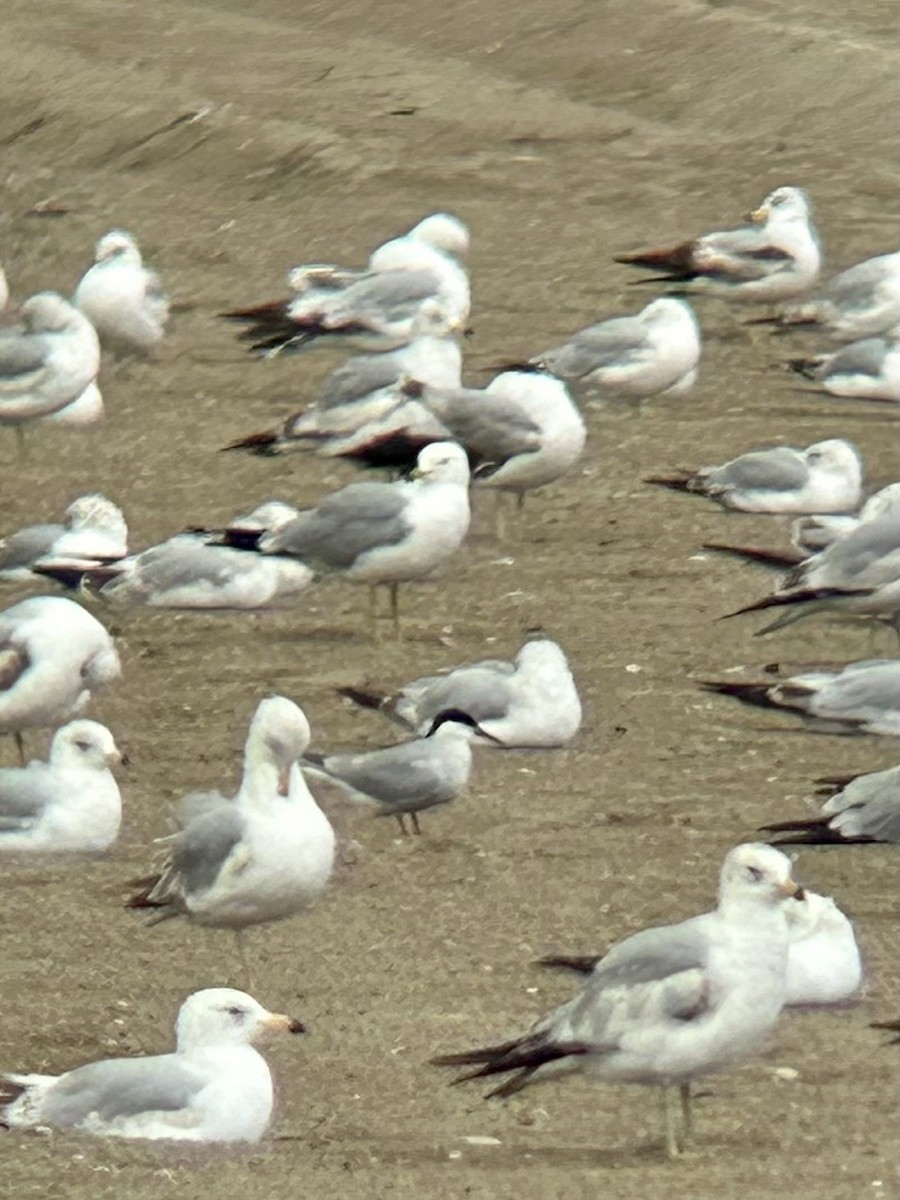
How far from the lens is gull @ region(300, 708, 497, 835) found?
729 cm

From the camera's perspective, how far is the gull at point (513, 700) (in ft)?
25.5

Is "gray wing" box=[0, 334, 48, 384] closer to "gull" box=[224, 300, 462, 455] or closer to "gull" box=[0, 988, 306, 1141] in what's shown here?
"gull" box=[224, 300, 462, 455]

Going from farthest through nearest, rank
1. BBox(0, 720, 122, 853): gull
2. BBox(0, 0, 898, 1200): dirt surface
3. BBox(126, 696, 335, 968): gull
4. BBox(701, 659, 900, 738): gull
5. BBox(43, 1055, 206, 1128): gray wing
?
BBox(701, 659, 900, 738): gull, BBox(0, 720, 122, 853): gull, BBox(126, 696, 335, 968): gull, BBox(0, 0, 898, 1200): dirt surface, BBox(43, 1055, 206, 1128): gray wing

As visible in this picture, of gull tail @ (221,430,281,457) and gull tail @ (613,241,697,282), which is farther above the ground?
gull tail @ (221,430,281,457)

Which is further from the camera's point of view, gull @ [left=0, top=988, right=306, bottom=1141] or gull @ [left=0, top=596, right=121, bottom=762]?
gull @ [left=0, top=596, right=121, bottom=762]

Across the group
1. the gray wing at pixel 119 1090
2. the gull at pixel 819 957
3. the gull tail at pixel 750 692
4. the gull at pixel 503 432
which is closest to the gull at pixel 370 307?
the gull at pixel 503 432

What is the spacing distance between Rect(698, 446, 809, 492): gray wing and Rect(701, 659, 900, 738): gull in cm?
170

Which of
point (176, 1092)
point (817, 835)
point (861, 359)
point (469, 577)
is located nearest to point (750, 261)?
point (861, 359)

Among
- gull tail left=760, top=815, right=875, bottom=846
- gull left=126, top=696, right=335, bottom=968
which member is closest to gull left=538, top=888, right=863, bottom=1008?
gull tail left=760, top=815, right=875, bottom=846

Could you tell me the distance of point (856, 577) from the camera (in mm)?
8406

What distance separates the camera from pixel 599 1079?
5.89 metres

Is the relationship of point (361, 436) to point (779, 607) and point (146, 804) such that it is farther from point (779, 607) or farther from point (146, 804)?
point (146, 804)

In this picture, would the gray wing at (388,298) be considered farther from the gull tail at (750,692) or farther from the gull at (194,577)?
the gull tail at (750,692)

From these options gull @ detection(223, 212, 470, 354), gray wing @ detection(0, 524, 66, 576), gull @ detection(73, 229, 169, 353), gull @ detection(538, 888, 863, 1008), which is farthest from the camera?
gull @ detection(73, 229, 169, 353)
